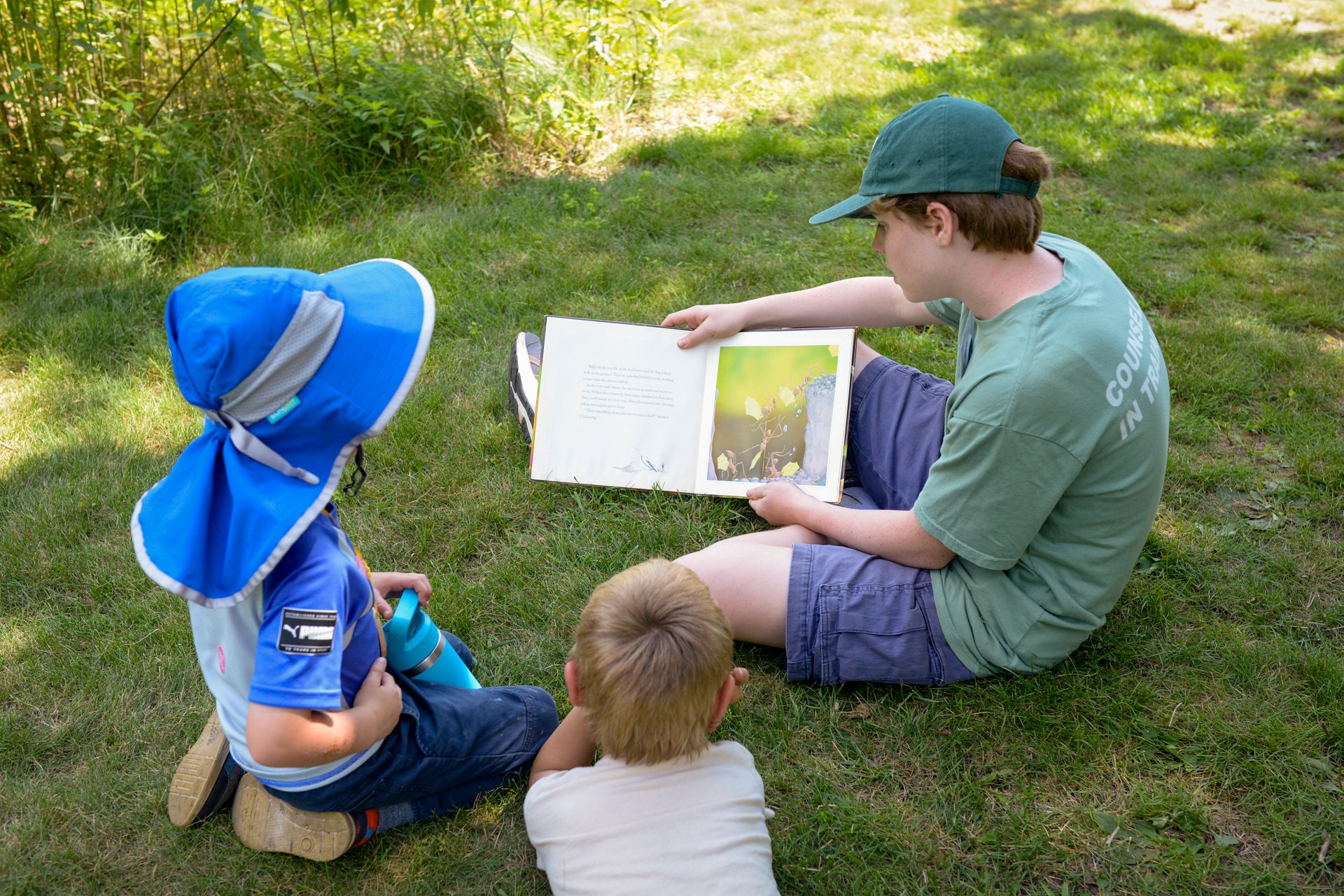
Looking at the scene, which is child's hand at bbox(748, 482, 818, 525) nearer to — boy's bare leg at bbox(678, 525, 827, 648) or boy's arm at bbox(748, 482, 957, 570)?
boy's arm at bbox(748, 482, 957, 570)

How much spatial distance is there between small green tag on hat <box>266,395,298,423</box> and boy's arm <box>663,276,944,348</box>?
1.57 metres

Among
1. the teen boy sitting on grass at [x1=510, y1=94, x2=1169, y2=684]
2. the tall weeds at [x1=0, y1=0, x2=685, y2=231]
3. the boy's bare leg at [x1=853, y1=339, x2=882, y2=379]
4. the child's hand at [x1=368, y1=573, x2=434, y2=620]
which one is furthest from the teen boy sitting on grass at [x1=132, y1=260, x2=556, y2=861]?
the tall weeds at [x1=0, y1=0, x2=685, y2=231]

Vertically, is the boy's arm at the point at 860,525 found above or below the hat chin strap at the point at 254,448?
below

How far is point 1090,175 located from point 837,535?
12.2ft

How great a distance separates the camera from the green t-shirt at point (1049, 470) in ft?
6.51

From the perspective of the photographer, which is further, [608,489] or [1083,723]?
[608,489]

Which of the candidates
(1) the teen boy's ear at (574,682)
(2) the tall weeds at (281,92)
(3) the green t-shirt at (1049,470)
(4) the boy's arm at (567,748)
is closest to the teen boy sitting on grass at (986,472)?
(3) the green t-shirt at (1049,470)

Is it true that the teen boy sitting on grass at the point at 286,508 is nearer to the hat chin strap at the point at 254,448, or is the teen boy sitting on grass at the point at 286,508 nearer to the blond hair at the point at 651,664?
the hat chin strap at the point at 254,448

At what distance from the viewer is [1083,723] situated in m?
2.29

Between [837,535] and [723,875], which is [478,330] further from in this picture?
[723,875]

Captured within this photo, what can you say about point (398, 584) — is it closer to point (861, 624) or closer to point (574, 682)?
point (574, 682)

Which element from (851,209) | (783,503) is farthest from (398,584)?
(851,209)

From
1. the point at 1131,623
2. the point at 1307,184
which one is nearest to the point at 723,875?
the point at 1131,623

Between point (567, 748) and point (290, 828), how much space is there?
578mm
